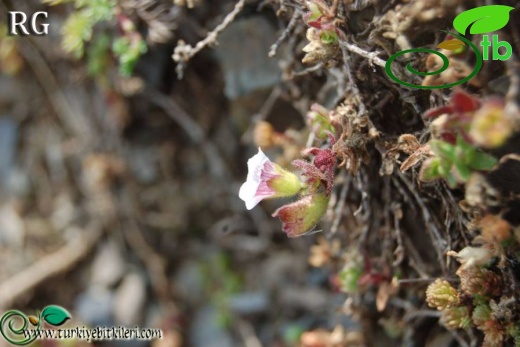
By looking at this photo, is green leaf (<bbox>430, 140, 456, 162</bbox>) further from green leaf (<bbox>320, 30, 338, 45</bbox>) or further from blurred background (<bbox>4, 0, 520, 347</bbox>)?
green leaf (<bbox>320, 30, 338, 45</bbox>)

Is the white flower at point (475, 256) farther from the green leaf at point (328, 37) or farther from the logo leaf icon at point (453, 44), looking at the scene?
the green leaf at point (328, 37)

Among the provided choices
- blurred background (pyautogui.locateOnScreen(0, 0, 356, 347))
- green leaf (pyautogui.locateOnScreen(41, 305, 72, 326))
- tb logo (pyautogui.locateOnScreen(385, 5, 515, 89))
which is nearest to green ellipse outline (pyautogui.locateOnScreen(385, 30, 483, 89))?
tb logo (pyautogui.locateOnScreen(385, 5, 515, 89))

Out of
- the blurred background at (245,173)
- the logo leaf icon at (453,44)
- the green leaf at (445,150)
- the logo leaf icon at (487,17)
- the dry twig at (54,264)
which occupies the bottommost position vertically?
the dry twig at (54,264)

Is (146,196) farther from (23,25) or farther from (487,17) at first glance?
(487,17)

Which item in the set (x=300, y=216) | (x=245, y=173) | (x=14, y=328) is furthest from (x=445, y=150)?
(x=14, y=328)

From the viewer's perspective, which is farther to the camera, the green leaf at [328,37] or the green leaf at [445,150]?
the green leaf at [328,37]

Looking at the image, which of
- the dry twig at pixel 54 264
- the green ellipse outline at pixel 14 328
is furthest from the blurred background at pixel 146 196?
the green ellipse outline at pixel 14 328
